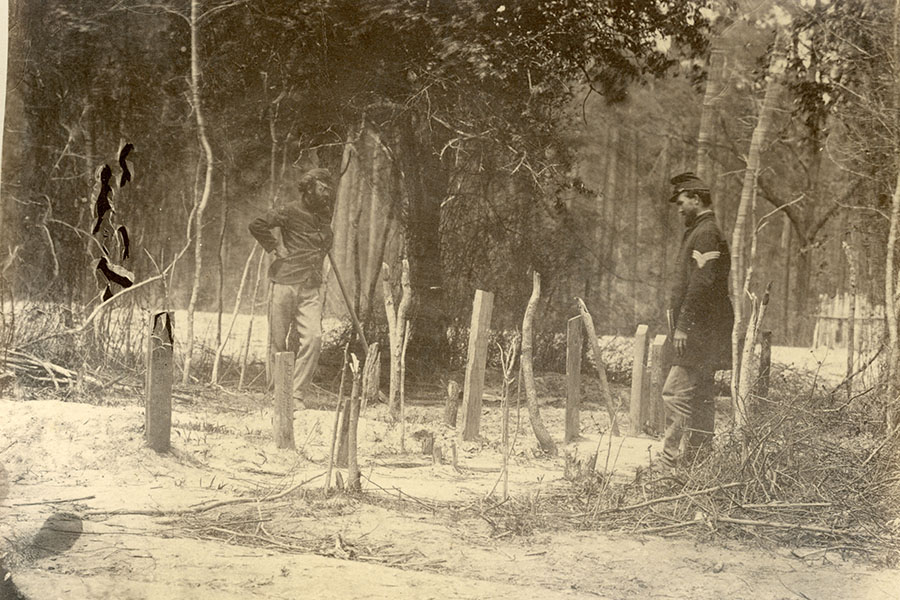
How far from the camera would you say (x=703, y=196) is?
3947 mm

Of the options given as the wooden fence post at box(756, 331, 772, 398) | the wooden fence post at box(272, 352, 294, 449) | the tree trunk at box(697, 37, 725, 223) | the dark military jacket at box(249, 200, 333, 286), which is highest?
the tree trunk at box(697, 37, 725, 223)

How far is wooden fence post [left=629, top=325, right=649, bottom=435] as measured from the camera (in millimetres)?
3973

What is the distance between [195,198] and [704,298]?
2.55m

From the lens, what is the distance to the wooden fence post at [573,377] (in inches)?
156

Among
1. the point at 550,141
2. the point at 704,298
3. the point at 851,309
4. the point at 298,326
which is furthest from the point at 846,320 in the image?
the point at 298,326

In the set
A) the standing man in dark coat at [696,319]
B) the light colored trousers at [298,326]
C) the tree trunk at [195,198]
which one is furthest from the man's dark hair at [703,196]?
the tree trunk at [195,198]

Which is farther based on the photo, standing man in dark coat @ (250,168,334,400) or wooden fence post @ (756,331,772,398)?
standing man in dark coat @ (250,168,334,400)

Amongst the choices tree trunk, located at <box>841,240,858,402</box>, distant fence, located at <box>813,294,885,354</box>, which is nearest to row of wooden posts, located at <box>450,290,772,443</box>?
distant fence, located at <box>813,294,885,354</box>

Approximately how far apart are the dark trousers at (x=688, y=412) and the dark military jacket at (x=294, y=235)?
5.93 feet

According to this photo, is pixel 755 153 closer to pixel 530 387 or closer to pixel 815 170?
pixel 815 170

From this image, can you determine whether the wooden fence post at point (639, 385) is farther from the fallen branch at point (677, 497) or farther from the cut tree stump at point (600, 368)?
the fallen branch at point (677, 497)

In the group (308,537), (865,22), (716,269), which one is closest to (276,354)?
(308,537)

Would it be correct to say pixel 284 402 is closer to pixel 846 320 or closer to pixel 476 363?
pixel 476 363

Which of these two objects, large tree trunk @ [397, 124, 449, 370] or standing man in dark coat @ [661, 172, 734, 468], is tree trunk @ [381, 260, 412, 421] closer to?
large tree trunk @ [397, 124, 449, 370]
